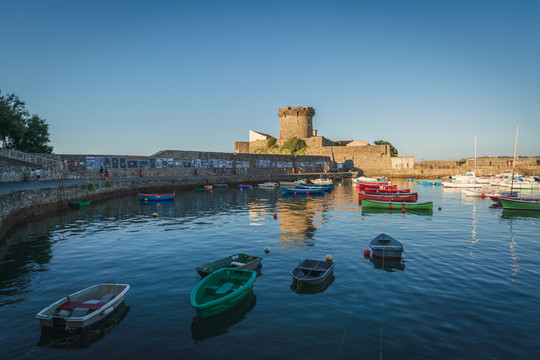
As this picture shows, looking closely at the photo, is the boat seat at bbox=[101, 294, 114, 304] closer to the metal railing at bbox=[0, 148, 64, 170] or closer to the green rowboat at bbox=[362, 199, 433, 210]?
the green rowboat at bbox=[362, 199, 433, 210]

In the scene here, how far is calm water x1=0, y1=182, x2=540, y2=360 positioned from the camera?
22.8 ft

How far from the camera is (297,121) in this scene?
88.1 metres

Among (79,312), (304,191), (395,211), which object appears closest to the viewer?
(79,312)

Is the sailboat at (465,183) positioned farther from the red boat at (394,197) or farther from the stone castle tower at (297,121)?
the stone castle tower at (297,121)

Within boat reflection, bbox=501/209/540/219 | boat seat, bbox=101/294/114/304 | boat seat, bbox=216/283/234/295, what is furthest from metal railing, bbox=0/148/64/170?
boat reflection, bbox=501/209/540/219

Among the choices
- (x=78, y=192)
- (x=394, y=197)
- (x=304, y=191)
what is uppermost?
(x=78, y=192)

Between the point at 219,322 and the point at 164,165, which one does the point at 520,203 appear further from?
the point at 164,165

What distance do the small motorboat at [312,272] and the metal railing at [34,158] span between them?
3416 centimetres

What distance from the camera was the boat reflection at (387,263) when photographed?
1207cm

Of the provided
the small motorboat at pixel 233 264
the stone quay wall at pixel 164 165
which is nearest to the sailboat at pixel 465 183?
the stone quay wall at pixel 164 165

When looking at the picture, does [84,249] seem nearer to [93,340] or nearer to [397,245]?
[93,340]

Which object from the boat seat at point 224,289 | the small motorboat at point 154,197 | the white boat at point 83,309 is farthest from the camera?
the small motorboat at point 154,197

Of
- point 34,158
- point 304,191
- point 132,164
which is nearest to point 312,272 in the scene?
point 304,191

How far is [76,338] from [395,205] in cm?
2579
